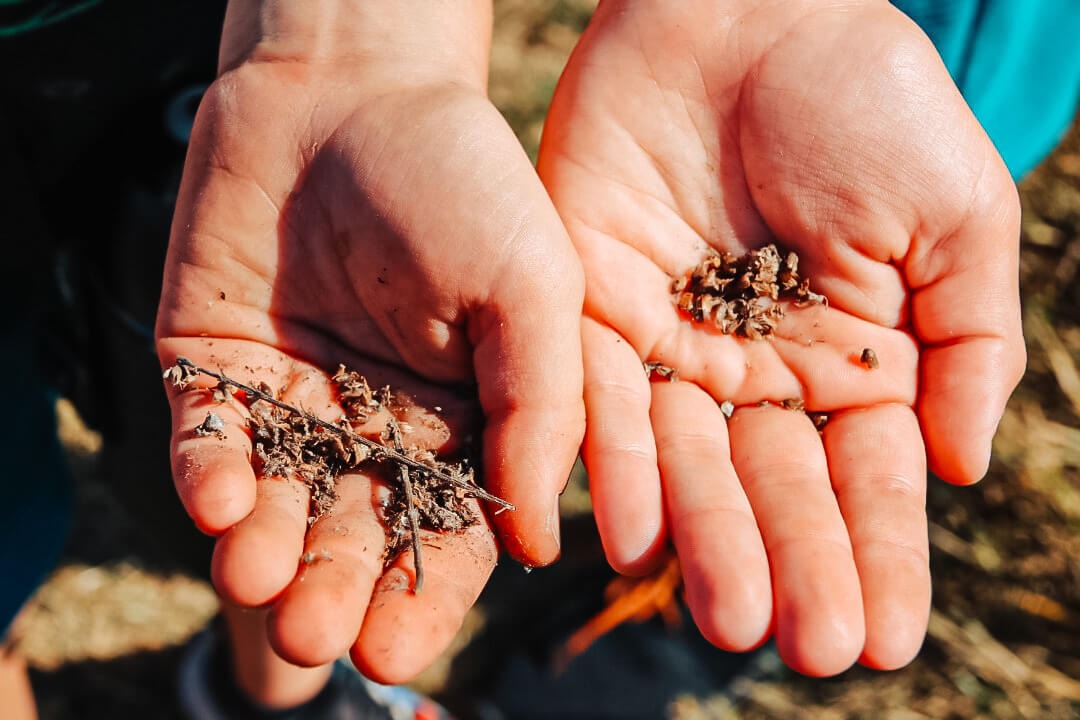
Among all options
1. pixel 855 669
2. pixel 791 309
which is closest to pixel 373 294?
pixel 791 309

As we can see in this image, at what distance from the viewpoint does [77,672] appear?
373cm

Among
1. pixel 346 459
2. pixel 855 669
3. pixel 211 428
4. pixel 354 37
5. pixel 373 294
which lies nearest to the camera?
pixel 211 428

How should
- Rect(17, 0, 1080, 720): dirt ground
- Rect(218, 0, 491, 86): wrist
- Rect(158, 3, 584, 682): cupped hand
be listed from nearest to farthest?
Rect(158, 3, 584, 682): cupped hand, Rect(218, 0, 491, 86): wrist, Rect(17, 0, 1080, 720): dirt ground

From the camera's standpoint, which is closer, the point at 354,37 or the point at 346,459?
the point at 346,459

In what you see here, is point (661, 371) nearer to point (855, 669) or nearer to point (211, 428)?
point (211, 428)

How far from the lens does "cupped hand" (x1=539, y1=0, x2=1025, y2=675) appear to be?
1.95 meters

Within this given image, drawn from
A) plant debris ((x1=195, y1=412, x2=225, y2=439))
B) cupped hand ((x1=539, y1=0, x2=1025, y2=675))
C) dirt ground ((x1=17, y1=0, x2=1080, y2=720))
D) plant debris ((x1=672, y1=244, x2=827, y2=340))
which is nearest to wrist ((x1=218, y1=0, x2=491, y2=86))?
cupped hand ((x1=539, y1=0, x2=1025, y2=675))

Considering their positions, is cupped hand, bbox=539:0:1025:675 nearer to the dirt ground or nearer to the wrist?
the wrist

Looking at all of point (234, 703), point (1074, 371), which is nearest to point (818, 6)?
point (1074, 371)

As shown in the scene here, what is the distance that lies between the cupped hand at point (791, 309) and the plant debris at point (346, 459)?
0.36m

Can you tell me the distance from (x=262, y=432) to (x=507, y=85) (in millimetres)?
4032

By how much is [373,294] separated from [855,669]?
2722mm

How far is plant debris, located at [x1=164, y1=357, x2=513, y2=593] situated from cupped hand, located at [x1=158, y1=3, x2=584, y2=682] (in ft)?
0.12

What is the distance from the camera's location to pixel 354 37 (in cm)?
236
